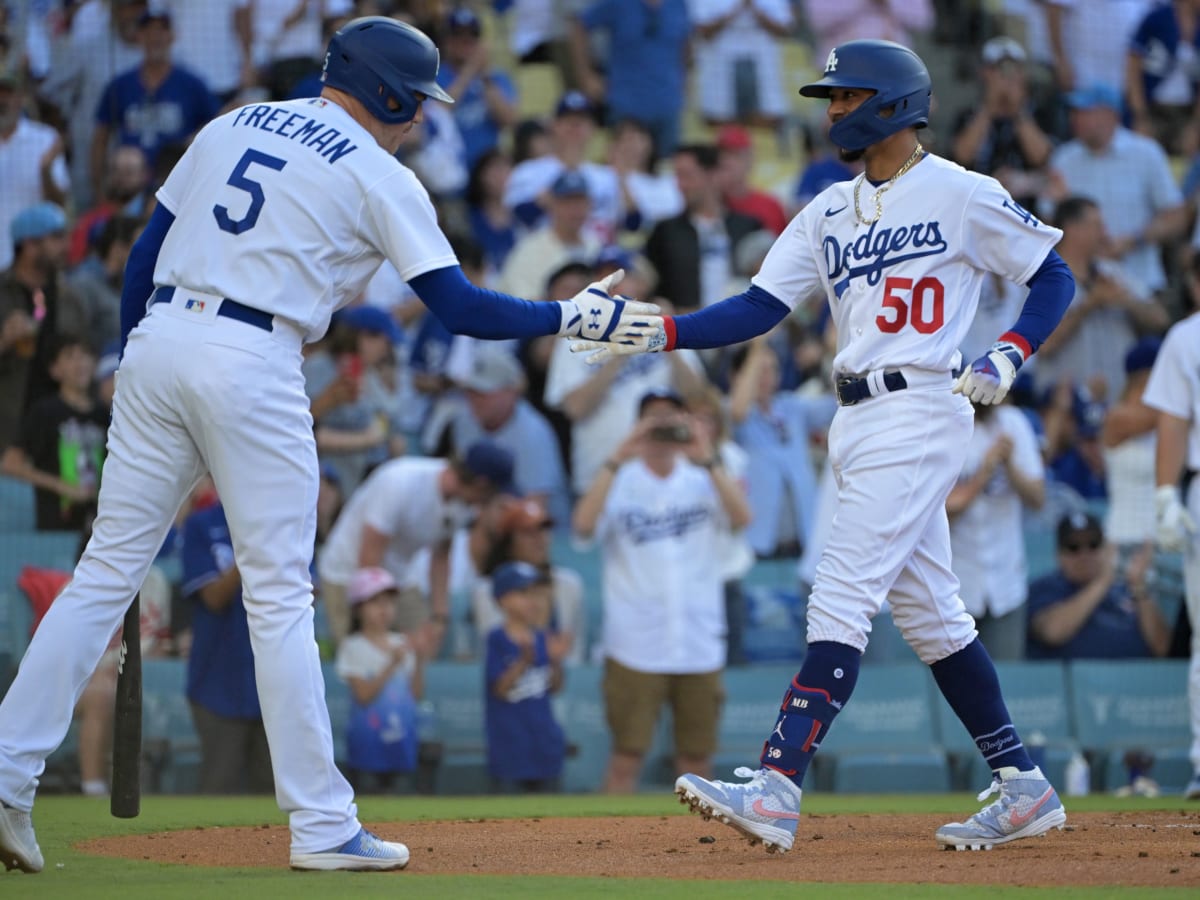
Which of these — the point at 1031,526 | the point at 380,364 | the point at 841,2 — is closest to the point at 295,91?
the point at 380,364

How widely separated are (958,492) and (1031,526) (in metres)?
1.63

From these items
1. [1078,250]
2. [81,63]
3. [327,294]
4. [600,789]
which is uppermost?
[81,63]

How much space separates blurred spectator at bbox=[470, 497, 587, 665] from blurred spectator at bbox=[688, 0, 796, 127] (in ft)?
15.7

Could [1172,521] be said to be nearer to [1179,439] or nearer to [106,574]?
[1179,439]

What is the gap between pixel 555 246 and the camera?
437 inches

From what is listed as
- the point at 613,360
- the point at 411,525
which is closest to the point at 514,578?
the point at 411,525

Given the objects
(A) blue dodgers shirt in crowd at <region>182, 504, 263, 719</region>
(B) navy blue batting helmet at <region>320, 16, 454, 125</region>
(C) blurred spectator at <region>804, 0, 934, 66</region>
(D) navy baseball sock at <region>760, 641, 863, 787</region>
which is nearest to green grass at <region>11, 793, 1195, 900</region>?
(D) navy baseball sock at <region>760, 641, 863, 787</region>

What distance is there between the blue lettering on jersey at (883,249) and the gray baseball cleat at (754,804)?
1.51m

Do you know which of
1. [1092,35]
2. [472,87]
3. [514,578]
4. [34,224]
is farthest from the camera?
[1092,35]

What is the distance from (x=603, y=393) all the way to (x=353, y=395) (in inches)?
57.2

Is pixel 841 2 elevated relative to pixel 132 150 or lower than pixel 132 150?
elevated

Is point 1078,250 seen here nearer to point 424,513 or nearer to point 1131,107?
point 1131,107

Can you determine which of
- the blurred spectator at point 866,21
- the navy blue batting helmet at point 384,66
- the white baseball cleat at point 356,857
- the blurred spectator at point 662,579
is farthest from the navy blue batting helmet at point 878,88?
the blurred spectator at point 866,21

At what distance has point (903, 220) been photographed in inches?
203
